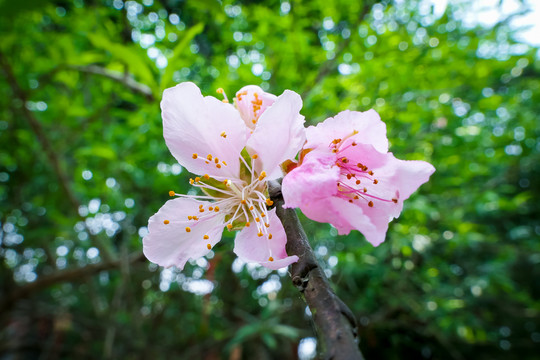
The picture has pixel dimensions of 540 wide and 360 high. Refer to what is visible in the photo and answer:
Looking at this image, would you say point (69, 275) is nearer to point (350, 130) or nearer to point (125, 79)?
point (125, 79)

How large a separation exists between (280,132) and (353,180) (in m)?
0.17

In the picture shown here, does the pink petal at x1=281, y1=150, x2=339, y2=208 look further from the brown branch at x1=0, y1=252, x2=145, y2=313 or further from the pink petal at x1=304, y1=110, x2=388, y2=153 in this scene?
the brown branch at x1=0, y1=252, x2=145, y2=313

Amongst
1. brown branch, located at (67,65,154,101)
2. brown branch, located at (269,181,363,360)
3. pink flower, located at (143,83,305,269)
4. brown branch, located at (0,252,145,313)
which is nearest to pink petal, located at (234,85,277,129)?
pink flower, located at (143,83,305,269)

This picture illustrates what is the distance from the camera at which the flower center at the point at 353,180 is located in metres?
0.61

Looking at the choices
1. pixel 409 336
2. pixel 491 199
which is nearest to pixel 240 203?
pixel 491 199

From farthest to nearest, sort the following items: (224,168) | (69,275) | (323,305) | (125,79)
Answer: (69,275) < (125,79) < (224,168) < (323,305)

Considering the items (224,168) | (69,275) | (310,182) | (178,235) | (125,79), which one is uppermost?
(310,182)

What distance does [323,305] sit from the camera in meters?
0.37

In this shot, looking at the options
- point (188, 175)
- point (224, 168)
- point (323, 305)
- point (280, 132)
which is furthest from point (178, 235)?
point (188, 175)

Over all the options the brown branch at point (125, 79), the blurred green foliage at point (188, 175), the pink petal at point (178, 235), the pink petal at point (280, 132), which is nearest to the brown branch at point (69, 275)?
the blurred green foliage at point (188, 175)

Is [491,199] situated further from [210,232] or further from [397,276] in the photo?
[210,232]

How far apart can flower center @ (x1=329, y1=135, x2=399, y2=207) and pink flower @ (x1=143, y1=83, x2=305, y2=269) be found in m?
0.09

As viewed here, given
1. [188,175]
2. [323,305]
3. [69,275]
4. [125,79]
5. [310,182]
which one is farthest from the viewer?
[69,275]

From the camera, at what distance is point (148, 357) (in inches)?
122
